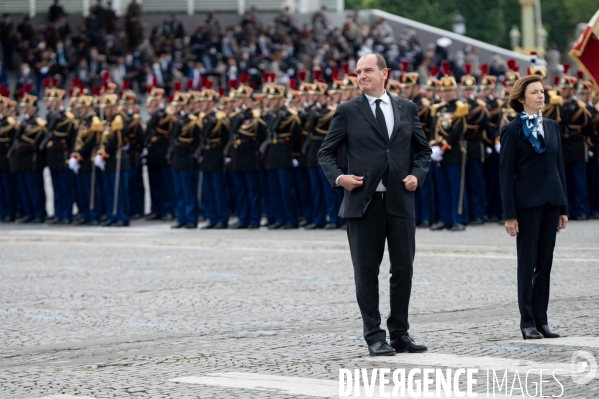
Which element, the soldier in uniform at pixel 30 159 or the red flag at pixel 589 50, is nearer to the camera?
the red flag at pixel 589 50

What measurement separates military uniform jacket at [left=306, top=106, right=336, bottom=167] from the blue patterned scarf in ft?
37.2

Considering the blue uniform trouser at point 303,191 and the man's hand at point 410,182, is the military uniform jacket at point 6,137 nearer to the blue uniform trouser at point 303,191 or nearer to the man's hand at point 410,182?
the blue uniform trouser at point 303,191

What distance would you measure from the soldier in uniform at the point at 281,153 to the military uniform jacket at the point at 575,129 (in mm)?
4404

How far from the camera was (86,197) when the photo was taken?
79.7 ft

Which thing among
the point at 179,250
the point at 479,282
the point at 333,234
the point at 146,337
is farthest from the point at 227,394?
the point at 333,234

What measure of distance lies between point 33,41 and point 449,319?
3562 centimetres

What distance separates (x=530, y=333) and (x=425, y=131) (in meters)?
11.5

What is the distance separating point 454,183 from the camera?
1936cm

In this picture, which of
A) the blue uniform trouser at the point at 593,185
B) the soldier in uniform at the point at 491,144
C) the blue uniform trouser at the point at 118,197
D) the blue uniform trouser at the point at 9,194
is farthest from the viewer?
the blue uniform trouser at the point at 9,194

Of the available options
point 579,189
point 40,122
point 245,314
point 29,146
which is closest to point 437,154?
point 579,189

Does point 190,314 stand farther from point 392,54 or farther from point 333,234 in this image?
point 392,54

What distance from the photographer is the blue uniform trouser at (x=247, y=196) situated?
71.2ft

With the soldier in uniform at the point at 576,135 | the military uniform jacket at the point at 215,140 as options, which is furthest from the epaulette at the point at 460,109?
the military uniform jacket at the point at 215,140

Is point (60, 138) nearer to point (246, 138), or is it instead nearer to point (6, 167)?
point (6, 167)
